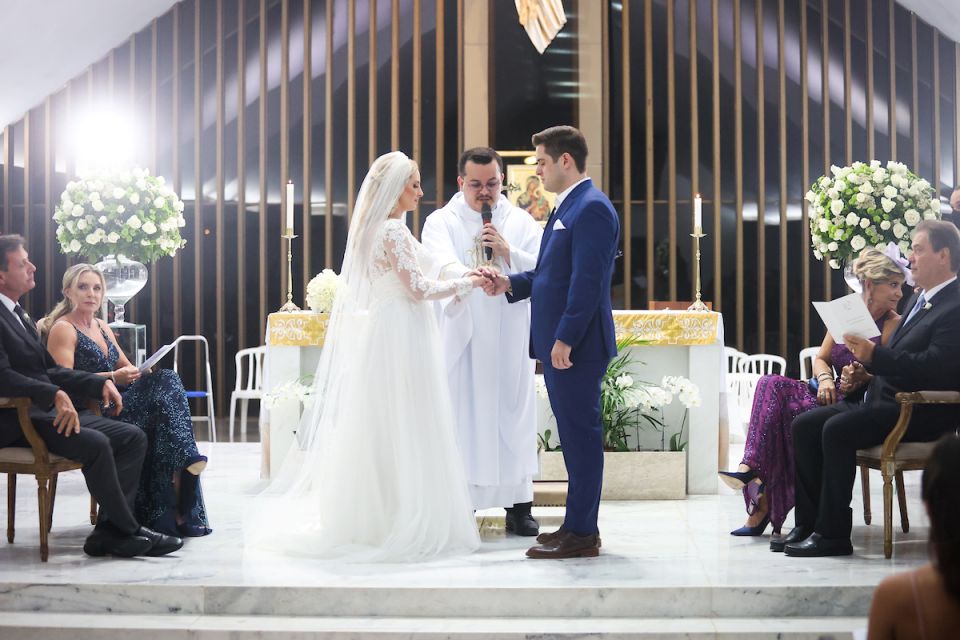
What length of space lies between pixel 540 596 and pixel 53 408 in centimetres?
203

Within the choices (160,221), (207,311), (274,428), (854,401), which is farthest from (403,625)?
(207,311)

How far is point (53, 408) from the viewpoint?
4.09 meters

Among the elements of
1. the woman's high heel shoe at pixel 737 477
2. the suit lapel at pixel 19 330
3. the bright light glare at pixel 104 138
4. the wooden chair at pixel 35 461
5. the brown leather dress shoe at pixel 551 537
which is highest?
the bright light glare at pixel 104 138

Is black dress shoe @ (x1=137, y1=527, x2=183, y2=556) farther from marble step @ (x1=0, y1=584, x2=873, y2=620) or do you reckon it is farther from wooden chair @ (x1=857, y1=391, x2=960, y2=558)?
wooden chair @ (x1=857, y1=391, x2=960, y2=558)

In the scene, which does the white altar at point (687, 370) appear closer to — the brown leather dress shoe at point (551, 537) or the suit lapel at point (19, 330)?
the brown leather dress shoe at point (551, 537)

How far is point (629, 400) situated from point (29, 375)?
2781mm

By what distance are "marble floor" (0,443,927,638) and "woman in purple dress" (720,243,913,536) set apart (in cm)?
32

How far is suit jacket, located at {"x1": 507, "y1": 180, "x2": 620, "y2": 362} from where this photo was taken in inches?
150

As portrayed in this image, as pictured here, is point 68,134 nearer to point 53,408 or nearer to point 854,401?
point 53,408

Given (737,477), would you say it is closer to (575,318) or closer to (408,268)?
(575,318)

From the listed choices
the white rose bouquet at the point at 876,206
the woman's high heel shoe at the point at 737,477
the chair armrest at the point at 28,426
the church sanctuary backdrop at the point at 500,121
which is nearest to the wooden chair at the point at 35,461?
the chair armrest at the point at 28,426

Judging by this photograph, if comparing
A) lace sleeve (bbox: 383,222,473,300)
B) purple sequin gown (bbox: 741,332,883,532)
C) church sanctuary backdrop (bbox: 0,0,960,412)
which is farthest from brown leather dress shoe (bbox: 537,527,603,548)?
church sanctuary backdrop (bbox: 0,0,960,412)

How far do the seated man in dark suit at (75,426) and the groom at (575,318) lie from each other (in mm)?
1549

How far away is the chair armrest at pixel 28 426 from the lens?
3.87 metres
